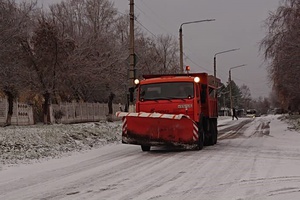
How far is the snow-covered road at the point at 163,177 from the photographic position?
8031 mm

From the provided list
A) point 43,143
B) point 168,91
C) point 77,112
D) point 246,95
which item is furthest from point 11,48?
point 246,95

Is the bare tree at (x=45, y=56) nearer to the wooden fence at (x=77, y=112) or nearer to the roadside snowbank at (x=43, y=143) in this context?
the wooden fence at (x=77, y=112)

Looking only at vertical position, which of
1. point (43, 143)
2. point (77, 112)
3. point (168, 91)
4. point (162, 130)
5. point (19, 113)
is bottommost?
point (43, 143)

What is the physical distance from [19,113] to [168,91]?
15199 millimetres

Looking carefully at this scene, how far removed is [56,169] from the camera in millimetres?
11953

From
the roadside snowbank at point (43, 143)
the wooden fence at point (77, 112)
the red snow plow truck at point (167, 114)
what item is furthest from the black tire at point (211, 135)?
the wooden fence at point (77, 112)

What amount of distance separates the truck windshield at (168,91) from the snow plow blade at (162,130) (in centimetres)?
99

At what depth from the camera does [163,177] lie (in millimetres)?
9875

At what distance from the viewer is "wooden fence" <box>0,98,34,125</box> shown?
26531 mm

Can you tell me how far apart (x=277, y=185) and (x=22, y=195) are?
4.85 m

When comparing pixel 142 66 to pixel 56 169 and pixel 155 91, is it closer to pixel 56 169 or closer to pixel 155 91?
pixel 155 91

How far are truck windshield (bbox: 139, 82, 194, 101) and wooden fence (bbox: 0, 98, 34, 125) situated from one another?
1337 cm

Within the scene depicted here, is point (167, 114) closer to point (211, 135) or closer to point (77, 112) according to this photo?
point (211, 135)

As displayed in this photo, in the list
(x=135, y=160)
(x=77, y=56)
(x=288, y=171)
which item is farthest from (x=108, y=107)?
(x=288, y=171)
